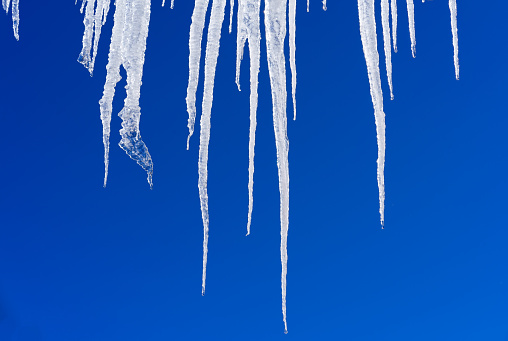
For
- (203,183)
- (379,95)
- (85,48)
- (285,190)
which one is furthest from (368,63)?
(85,48)

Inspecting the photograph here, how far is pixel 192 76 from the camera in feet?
3.65

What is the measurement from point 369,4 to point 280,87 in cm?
30

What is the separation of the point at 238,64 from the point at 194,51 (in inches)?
4.6

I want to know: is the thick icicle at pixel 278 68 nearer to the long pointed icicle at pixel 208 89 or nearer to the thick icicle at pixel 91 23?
the long pointed icicle at pixel 208 89

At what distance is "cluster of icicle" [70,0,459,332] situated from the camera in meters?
1.03

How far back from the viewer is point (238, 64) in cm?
115

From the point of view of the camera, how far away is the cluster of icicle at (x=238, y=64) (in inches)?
40.5

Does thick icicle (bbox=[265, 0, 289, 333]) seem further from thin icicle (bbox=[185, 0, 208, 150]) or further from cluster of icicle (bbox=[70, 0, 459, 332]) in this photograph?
thin icicle (bbox=[185, 0, 208, 150])

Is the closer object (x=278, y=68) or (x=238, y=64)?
(x=278, y=68)

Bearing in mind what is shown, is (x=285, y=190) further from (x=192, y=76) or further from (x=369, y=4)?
(x=369, y=4)

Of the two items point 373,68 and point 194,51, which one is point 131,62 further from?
point 373,68

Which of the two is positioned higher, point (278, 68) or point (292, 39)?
point (292, 39)

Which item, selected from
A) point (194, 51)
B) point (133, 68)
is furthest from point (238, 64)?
point (133, 68)

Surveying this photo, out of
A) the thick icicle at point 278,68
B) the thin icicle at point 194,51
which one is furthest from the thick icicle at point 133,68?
the thick icicle at point 278,68
